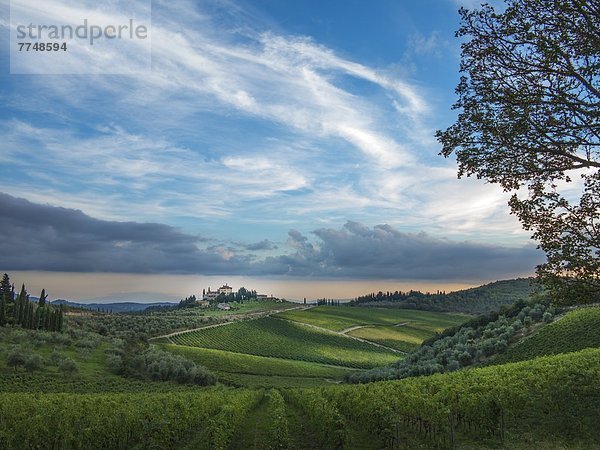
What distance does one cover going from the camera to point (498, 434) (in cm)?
2688

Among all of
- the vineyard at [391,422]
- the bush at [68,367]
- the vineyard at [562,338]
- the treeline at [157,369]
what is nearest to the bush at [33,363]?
the bush at [68,367]

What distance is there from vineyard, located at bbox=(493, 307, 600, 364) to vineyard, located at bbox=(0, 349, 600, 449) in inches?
839

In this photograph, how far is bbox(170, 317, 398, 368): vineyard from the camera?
144 meters

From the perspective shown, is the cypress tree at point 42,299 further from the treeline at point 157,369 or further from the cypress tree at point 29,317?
the treeline at point 157,369

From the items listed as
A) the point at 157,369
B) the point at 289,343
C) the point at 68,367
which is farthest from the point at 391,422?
the point at 289,343

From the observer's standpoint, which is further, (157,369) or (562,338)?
(157,369)

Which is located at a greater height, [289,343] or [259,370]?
[289,343]

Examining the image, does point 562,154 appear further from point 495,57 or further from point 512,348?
point 512,348

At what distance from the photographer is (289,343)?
16038cm

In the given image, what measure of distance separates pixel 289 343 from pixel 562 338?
109 m

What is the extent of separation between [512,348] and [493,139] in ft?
201

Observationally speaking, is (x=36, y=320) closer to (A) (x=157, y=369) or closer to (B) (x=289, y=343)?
(A) (x=157, y=369)

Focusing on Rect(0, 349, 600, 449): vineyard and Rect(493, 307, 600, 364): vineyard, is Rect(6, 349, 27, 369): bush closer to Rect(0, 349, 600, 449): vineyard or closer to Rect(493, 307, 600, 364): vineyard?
Rect(0, 349, 600, 449): vineyard

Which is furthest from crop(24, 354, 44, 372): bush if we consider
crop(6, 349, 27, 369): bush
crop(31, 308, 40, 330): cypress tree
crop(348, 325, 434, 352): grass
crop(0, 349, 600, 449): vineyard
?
crop(348, 325, 434, 352): grass
